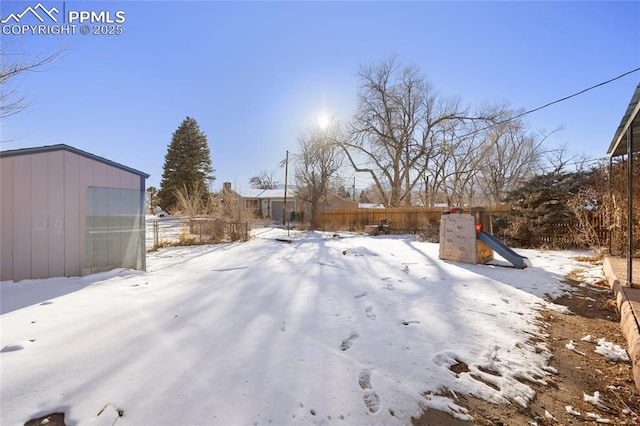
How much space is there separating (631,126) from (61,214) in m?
9.10

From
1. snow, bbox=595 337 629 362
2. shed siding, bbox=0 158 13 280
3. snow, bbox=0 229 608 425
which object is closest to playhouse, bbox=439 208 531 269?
snow, bbox=0 229 608 425

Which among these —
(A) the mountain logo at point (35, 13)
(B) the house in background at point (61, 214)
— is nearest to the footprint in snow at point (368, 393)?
(B) the house in background at point (61, 214)

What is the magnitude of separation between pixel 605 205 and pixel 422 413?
8.78 m

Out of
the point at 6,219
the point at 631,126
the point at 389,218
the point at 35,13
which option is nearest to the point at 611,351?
the point at 631,126

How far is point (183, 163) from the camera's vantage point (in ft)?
99.2

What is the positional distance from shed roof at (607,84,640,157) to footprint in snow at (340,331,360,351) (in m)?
4.29

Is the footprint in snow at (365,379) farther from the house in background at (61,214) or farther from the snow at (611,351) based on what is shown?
the house in background at (61,214)

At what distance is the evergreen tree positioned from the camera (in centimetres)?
3014

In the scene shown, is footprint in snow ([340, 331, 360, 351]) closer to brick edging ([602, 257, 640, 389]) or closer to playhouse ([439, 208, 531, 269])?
brick edging ([602, 257, 640, 389])

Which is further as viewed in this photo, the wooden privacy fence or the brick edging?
the wooden privacy fence

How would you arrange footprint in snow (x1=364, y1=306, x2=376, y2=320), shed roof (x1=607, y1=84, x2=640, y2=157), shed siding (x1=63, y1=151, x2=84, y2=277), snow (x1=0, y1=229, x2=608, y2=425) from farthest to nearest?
shed siding (x1=63, y1=151, x2=84, y2=277), shed roof (x1=607, y1=84, x2=640, y2=157), footprint in snow (x1=364, y1=306, x2=376, y2=320), snow (x1=0, y1=229, x2=608, y2=425)

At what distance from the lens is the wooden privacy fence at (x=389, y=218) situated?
16812 millimetres

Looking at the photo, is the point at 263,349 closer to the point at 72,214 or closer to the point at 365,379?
the point at 365,379

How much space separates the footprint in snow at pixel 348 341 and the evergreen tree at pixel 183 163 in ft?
94.7
